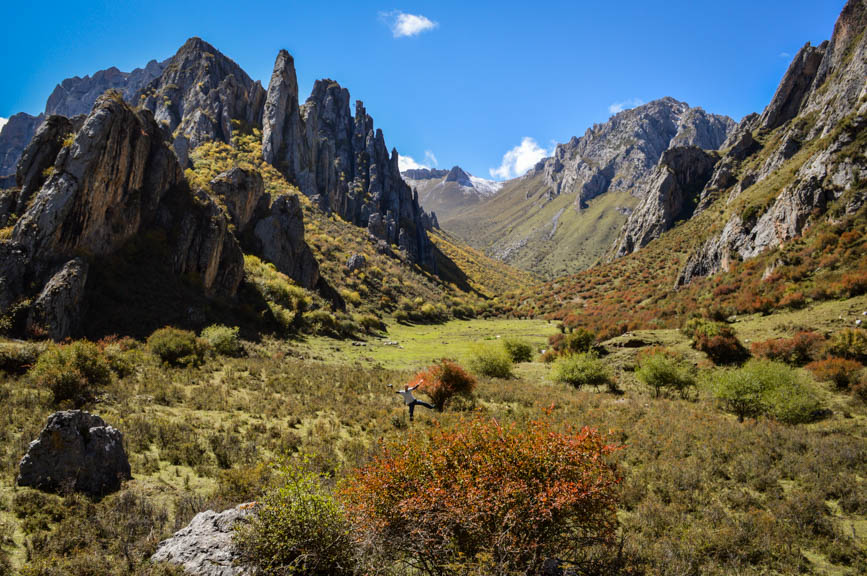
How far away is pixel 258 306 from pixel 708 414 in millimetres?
36168

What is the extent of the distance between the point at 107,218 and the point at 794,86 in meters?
116

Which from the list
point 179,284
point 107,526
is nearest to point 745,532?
point 107,526

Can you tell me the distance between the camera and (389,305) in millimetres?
62969

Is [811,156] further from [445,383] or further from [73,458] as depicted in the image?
[73,458]

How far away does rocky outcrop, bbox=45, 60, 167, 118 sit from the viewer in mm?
165000

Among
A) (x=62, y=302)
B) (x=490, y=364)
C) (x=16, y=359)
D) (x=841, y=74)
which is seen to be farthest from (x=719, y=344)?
(x=841, y=74)

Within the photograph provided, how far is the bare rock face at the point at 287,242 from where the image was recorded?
155ft

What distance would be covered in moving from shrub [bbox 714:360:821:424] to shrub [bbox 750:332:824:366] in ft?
9.62

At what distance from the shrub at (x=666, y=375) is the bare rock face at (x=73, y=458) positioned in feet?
77.8

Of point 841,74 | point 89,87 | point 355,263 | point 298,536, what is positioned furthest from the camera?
point 89,87

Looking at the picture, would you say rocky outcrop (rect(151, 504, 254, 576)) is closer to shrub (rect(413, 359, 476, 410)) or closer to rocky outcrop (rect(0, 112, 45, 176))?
shrub (rect(413, 359, 476, 410))

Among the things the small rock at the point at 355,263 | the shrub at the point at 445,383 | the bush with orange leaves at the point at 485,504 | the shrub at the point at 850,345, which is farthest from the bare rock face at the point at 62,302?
the small rock at the point at 355,263

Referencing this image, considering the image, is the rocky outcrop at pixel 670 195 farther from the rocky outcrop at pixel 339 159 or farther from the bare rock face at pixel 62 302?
the bare rock face at pixel 62 302

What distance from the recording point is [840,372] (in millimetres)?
15227
